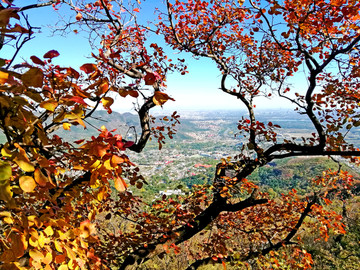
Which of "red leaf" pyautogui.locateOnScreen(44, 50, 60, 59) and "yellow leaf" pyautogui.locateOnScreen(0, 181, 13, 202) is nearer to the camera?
"yellow leaf" pyautogui.locateOnScreen(0, 181, 13, 202)

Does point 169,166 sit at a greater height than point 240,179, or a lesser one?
lesser

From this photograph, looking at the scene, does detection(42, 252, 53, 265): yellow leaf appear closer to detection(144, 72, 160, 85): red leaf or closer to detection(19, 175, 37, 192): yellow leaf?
detection(19, 175, 37, 192): yellow leaf

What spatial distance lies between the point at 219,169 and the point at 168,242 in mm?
2029

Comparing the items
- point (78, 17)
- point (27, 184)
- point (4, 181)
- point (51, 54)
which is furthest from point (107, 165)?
point (78, 17)

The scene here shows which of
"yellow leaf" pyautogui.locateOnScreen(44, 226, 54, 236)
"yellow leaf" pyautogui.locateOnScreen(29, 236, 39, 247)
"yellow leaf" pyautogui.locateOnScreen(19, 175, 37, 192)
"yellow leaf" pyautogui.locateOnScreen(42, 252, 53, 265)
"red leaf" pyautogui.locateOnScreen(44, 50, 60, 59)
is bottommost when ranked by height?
"yellow leaf" pyautogui.locateOnScreen(42, 252, 53, 265)

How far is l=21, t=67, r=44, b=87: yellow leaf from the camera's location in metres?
0.86

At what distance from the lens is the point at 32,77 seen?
88 cm

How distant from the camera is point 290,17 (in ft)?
14.2

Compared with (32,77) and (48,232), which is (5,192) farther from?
(48,232)

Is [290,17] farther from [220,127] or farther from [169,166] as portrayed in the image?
[220,127]

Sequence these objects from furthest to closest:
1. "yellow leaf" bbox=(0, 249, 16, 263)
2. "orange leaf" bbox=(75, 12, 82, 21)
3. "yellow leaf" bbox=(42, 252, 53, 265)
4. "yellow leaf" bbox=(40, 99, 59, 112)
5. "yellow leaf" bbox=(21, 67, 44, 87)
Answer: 1. "orange leaf" bbox=(75, 12, 82, 21)
2. "yellow leaf" bbox=(42, 252, 53, 265)
3. "yellow leaf" bbox=(0, 249, 16, 263)
4. "yellow leaf" bbox=(40, 99, 59, 112)
5. "yellow leaf" bbox=(21, 67, 44, 87)

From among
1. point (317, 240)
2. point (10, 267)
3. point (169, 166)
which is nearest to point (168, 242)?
point (10, 267)

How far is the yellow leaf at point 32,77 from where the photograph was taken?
86cm

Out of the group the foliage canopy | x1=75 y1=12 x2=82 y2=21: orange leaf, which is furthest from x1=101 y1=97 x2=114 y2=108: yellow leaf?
x1=75 y1=12 x2=82 y2=21: orange leaf
